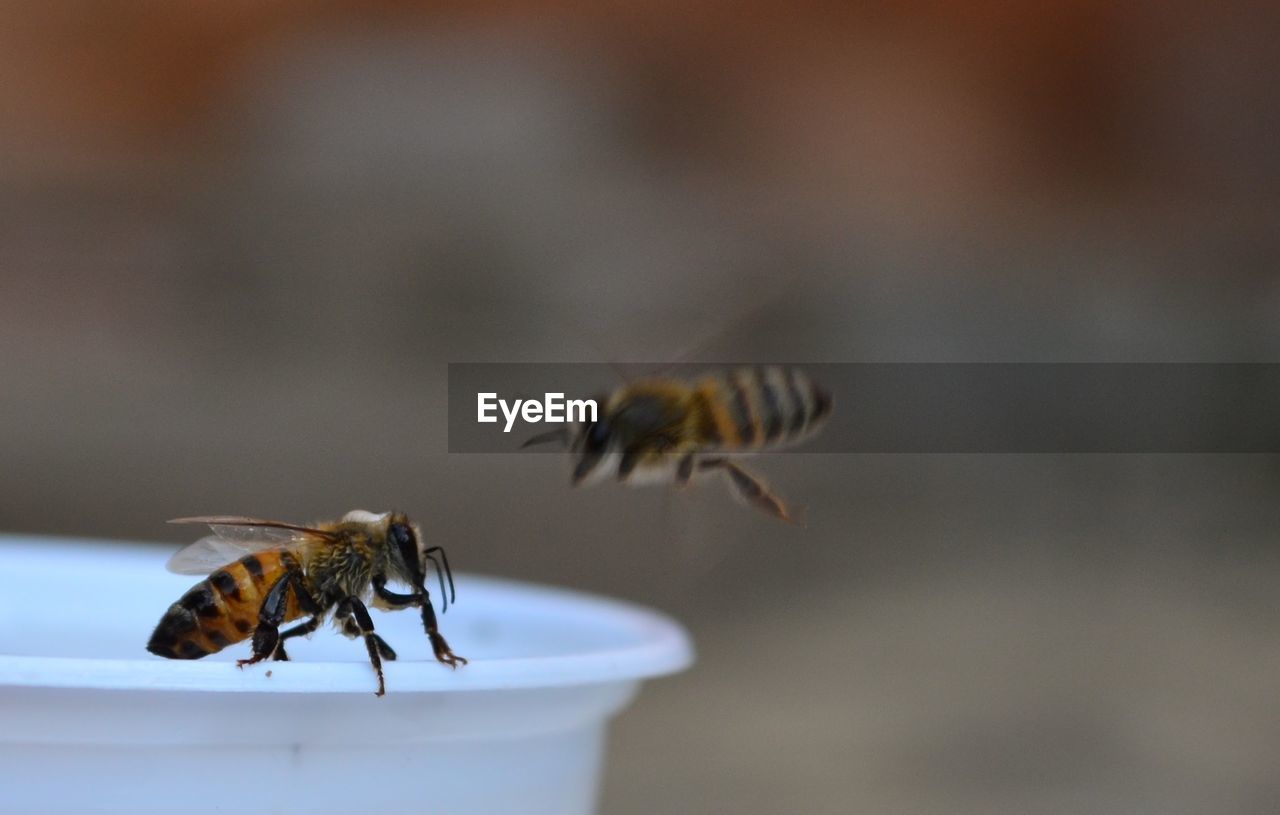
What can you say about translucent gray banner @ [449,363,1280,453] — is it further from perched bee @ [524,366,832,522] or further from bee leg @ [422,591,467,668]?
bee leg @ [422,591,467,668]

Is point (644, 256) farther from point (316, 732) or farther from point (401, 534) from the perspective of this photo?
point (316, 732)

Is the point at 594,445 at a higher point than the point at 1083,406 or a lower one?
higher

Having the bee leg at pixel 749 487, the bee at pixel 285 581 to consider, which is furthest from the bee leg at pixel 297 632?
the bee leg at pixel 749 487

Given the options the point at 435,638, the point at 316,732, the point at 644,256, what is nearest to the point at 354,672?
the point at 316,732

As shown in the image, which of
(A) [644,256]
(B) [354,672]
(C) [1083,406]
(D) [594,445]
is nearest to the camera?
(B) [354,672]

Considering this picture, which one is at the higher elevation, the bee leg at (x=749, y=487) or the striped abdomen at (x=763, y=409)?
the striped abdomen at (x=763, y=409)

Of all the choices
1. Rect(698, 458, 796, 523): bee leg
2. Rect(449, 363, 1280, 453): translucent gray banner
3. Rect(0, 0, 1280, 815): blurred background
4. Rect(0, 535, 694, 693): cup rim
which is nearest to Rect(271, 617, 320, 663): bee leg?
Rect(0, 535, 694, 693): cup rim

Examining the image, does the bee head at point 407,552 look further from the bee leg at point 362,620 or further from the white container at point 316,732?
the white container at point 316,732
